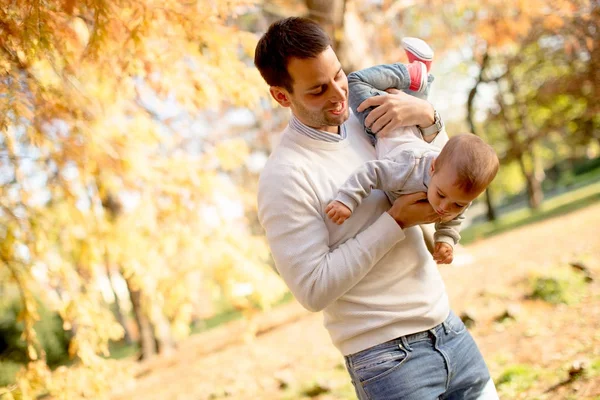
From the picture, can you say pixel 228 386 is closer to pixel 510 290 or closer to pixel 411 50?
pixel 510 290

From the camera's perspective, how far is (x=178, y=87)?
12.0 ft

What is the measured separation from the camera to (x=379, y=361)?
1.75 meters

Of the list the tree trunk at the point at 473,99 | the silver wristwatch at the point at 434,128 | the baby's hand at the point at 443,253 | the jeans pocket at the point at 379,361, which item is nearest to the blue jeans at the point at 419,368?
the jeans pocket at the point at 379,361

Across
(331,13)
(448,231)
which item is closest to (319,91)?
(448,231)

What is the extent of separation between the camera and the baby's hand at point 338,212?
166cm

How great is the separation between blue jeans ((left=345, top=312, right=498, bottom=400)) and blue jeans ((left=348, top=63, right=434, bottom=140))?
719 millimetres

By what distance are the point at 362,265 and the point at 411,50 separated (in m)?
0.93

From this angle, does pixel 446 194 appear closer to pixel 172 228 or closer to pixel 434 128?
pixel 434 128

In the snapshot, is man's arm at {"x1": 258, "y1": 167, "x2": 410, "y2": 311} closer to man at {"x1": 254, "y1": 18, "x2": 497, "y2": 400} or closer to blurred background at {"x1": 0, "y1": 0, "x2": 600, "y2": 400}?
man at {"x1": 254, "y1": 18, "x2": 497, "y2": 400}

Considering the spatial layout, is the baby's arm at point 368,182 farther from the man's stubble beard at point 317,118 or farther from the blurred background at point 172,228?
the blurred background at point 172,228

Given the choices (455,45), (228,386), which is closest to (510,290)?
(228,386)

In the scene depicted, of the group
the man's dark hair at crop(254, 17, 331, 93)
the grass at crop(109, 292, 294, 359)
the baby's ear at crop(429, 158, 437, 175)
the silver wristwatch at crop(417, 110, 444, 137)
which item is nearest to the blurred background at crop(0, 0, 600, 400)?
the man's dark hair at crop(254, 17, 331, 93)

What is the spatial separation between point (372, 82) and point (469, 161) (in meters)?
0.54

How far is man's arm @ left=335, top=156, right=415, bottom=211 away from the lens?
5.54 ft
